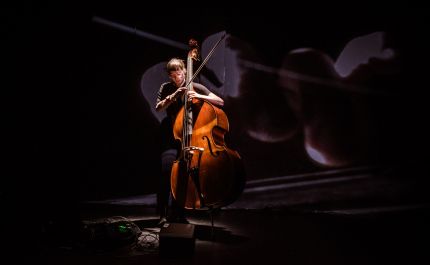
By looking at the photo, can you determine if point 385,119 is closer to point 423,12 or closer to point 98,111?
point 423,12

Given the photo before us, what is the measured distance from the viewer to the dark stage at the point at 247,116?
177 cm

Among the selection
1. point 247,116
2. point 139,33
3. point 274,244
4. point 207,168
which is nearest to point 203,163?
point 207,168

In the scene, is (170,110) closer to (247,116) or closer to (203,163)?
(203,163)

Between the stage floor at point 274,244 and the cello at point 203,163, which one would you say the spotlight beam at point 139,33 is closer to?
the cello at point 203,163

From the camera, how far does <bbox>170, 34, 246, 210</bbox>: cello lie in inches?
58.9

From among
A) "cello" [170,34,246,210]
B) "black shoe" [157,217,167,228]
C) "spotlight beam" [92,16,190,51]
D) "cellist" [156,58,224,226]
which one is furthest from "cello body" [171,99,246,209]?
"spotlight beam" [92,16,190,51]

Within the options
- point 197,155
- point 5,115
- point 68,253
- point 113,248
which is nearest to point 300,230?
point 197,155

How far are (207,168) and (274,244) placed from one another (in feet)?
2.13

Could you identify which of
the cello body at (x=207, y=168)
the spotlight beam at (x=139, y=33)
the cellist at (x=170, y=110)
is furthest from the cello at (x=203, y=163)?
the spotlight beam at (x=139, y=33)

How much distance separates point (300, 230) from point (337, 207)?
3.49 feet

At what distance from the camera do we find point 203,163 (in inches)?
63.4

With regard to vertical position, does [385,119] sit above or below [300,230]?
above

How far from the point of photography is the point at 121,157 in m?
3.00

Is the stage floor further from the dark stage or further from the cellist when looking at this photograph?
the cellist
